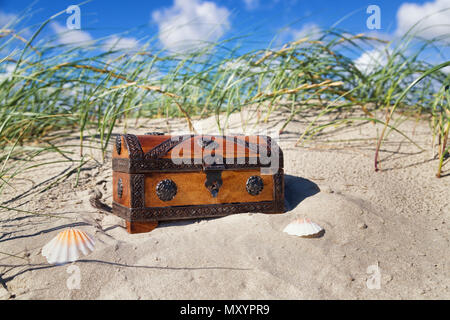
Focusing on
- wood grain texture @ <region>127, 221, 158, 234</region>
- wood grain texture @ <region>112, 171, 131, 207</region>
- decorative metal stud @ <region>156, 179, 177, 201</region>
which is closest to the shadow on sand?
decorative metal stud @ <region>156, 179, 177, 201</region>

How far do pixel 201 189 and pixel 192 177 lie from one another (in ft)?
0.31

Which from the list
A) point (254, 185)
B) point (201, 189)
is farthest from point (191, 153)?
point (254, 185)

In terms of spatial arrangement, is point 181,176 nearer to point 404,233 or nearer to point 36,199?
point 36,199

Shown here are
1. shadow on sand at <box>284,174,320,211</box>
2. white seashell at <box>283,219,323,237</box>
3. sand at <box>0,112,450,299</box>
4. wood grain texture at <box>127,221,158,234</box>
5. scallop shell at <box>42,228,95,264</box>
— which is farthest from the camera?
shadow on sand at <box>284,174,320,211</box>

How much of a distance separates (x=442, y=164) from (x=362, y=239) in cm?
152

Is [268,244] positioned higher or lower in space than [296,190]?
lower

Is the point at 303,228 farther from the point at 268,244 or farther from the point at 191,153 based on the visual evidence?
the point at 191,153

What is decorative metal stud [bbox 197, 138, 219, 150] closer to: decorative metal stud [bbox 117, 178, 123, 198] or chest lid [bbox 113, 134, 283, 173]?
chest lid [bbox 113, 134, 283, 173]

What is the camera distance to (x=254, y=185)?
2.40 metres

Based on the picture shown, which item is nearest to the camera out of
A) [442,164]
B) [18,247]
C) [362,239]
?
[18,247]

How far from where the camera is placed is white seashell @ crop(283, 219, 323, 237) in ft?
6.51

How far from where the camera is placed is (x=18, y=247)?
1.93 metres

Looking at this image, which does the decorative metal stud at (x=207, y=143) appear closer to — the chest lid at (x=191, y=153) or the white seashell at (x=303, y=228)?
the chest lid at (x=191, y=153)
